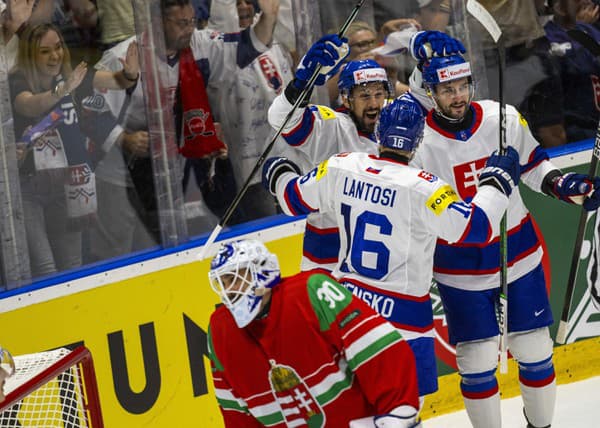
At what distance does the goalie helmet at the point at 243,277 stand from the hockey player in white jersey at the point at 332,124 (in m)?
1.17

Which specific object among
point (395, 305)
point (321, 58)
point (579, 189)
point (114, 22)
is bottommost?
point (395, 305)

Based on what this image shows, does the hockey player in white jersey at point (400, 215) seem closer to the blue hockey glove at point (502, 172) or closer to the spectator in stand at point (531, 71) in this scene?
the blue hockey glove at point (502, 172)

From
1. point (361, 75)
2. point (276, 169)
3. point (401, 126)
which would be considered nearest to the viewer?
point (401, 126)

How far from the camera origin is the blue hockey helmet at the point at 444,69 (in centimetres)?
404

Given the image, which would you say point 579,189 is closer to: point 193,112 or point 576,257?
point 576,257

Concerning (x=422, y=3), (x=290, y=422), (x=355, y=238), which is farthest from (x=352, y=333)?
(x=422, y=3)

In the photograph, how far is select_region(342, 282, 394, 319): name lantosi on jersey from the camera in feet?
12.2

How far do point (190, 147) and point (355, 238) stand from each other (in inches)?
47.5

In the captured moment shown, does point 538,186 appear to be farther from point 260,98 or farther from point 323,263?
point 260,98

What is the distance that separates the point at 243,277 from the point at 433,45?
1479mm

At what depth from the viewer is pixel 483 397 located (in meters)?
4.26

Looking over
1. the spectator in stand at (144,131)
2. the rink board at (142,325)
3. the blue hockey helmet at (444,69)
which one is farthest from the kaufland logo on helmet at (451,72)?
the spectator in stand at (144,131)

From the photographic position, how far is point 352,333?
2939 millimetres

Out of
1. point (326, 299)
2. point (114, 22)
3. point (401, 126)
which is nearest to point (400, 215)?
point (401, 126)
